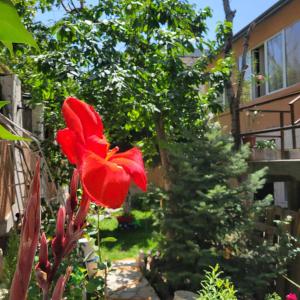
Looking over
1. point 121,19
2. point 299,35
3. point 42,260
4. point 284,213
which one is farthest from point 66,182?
point 299,35

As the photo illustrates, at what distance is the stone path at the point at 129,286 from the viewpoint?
6.25 m

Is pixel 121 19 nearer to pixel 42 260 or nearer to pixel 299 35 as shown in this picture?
pixel 42 260

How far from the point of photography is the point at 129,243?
11961 mm

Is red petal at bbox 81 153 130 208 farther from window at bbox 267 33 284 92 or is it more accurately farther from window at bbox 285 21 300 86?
window at bbox 267 33 284 92

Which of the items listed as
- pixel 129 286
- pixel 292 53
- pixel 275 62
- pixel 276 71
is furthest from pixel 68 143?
pixel 275 62

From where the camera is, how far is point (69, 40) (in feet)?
19.5

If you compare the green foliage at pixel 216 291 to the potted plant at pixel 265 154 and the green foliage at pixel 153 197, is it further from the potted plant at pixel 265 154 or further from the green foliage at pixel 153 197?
the potted plant at pixel 265 154

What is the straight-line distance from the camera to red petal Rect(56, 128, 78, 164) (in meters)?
0.62

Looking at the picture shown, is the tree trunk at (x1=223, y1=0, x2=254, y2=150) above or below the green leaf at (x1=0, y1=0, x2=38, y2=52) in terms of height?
above

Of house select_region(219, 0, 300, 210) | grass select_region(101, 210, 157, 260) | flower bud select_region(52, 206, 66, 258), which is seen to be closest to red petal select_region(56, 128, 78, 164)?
flower bud select_region(52, 206, 66, 258)

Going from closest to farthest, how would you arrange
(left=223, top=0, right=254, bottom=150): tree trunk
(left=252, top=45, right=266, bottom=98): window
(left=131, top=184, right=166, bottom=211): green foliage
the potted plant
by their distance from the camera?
(left=131, top=184, right=166, bottom=211): green foliage < the potted plant < (left=223, top=0, right=254, bottom=150): tree trunk < (left=252, top=45, right=266, bottom=98): window

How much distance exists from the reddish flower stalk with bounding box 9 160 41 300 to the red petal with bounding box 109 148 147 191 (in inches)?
4.9

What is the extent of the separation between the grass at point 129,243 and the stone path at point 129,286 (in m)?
1.19

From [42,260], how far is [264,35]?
15.8 m
